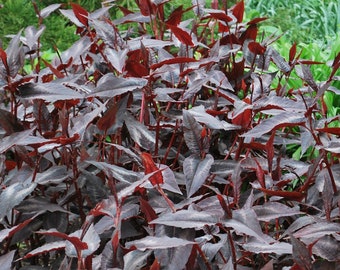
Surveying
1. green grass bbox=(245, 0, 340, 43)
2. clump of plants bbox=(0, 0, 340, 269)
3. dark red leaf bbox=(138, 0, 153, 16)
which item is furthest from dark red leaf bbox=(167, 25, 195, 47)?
green grass bbox=(245, 0, 340, 43)

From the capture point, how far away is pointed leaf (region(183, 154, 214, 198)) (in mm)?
1270

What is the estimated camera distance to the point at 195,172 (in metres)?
1.30

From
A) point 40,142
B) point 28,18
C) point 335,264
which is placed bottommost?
point 28,18

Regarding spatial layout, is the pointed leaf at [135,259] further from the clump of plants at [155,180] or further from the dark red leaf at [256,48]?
the dark red leaf at [256,48]

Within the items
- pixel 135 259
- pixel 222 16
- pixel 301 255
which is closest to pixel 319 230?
pixel 301 255

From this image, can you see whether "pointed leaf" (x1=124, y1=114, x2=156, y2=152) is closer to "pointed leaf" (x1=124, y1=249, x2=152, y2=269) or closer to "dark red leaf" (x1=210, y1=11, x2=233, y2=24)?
"pointed leaf" (x1=124, y1=249, x2=152, y2=269)

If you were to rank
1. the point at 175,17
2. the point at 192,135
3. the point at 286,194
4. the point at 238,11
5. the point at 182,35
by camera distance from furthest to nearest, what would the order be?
the point at 238,11
the point at 175,17
the point at 182,35
the point at 192,135
the point at 286,194

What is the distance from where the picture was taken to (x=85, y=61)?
2.09m

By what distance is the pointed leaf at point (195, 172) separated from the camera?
1270 mm

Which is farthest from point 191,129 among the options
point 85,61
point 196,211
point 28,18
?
point 28,18

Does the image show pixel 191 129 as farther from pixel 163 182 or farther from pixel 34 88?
pixel 34 88

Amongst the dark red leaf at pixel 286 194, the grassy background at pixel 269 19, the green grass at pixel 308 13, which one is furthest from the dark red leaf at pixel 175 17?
the green grass at pixel 308 13

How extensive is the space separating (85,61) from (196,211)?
107 centimetres

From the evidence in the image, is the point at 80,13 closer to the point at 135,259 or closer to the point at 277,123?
the point at 277,123
